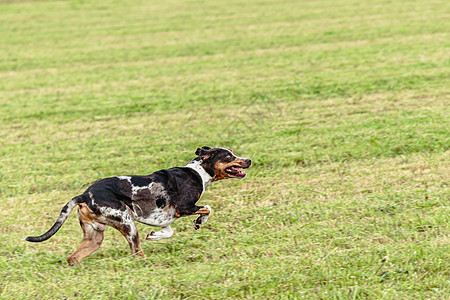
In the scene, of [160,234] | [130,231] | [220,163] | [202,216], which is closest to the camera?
[130,231]

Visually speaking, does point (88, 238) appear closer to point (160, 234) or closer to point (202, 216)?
point (160, 234)

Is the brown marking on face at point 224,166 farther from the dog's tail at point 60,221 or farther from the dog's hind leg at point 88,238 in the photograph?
the dog's tail at point 60,221

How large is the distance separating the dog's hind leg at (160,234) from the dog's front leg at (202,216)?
337 millimetres

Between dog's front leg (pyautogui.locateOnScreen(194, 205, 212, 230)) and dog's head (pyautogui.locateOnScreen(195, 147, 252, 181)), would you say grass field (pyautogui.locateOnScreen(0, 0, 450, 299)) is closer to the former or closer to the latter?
dog's front leg (pyautogui.locateOnScreen(194, 205, 212, 230))

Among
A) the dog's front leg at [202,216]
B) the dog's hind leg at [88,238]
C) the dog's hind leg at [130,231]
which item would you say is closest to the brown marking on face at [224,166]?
the dog's front leg at [202,216]

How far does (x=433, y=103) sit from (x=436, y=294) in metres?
6.09

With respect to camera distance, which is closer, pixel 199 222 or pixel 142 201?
pixel 142 201

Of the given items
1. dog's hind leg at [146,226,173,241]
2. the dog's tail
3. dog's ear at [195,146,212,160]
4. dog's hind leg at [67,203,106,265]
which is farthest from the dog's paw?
the dog's tail

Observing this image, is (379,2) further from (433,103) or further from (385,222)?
(385,222)

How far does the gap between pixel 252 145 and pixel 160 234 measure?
328cm

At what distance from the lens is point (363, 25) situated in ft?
54.9

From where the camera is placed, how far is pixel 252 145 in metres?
8.36

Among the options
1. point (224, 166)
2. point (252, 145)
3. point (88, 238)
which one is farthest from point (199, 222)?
A: point (252, 145)

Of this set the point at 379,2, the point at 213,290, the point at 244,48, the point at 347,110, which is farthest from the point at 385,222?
the point at 379,2
